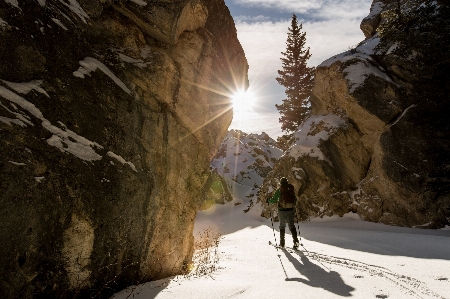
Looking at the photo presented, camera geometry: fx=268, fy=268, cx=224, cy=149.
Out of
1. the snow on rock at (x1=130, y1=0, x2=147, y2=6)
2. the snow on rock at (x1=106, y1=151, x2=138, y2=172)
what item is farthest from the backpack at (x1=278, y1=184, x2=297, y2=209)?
the snow on rock at (x1=130, y1=0, x2=147, y2=6)

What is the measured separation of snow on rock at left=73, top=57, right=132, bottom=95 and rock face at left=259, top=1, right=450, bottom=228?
1286cm

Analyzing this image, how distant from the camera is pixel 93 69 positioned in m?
6.09

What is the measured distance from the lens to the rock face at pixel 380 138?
40.6 feet

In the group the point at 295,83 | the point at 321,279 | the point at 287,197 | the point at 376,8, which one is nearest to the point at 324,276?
the point at 321,279

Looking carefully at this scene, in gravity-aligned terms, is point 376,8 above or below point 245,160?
above

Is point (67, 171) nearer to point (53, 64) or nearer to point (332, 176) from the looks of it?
point (53, 64)

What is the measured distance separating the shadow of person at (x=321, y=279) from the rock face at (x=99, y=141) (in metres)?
3.03

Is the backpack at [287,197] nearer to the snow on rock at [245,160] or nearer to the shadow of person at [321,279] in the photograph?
A: the shadow of person at [321,279]

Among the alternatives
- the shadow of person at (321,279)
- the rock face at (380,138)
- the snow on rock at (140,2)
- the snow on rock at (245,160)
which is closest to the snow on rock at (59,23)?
the snow on rock at (140,2)

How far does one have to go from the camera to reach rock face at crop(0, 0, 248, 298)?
381 centimetres

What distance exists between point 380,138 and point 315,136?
4239 millimetres

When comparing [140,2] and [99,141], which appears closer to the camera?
[99,141]

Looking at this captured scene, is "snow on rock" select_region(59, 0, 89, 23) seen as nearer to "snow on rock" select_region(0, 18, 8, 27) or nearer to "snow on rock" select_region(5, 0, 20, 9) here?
"snow on rock" select_region(5, 0, 20, 9)

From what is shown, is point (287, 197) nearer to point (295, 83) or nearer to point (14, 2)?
point (14, 2)
